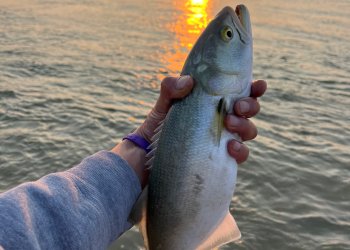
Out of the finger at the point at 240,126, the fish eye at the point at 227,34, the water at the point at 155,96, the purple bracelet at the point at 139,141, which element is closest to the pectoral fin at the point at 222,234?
the finger at the point at 240,126

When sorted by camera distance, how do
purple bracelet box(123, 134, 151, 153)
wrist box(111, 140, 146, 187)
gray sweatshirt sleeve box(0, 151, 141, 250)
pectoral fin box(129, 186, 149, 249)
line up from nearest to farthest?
gray sweatshirt sleeve box(0, 151, 141, 250)
pectoral fin box(129, 186, 149, 249)
wrist box(111, 140, 146, 187)
purple bracelet box(123, 134, 151, 153)

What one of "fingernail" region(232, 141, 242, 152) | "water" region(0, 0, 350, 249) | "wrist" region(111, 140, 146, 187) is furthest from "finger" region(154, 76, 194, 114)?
"water" region(0, 0, 350, 249)

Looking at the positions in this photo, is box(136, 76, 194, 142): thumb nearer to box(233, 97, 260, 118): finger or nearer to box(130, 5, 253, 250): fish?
box(130, 5, 253, 250): fish

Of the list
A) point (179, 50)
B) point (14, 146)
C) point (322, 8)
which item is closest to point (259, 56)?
point (179, 50)

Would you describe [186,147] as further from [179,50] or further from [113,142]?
[179,50]

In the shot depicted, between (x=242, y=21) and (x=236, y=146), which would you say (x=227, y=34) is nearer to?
(x=242, y=21)

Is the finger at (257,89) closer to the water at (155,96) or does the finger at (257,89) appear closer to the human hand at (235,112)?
the human hand at (235,112)
